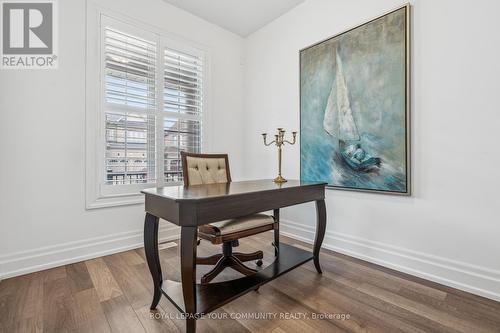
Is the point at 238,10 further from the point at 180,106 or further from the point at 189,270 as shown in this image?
the point at 189,270

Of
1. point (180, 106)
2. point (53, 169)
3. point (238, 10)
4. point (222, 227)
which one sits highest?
point (238, 10)

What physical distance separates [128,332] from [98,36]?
8.66 feet

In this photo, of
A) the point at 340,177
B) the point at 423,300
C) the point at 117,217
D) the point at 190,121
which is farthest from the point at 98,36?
the point at 423,300

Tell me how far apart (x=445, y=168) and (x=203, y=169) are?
2013mm

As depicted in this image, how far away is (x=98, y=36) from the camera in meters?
2.44

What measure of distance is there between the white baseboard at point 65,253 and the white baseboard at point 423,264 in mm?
2192

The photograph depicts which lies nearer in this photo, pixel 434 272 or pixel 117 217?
pixel 434 272

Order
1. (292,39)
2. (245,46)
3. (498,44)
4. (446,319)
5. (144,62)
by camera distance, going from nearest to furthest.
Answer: (446,319), (498,44), (144,62), (292,39), (245,46)

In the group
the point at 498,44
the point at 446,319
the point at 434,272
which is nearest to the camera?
the point at 446,319

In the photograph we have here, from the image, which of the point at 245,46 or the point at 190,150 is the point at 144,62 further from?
the point at 245,46

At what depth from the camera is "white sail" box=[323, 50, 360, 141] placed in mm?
2414

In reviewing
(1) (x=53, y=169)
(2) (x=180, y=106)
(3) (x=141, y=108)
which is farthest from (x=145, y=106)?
(1) (x=53, y=169)

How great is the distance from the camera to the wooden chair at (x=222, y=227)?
64.7 inches

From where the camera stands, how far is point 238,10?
3102 mm
